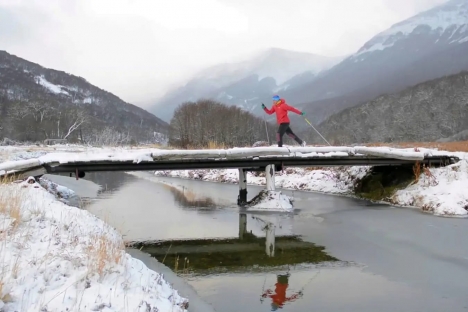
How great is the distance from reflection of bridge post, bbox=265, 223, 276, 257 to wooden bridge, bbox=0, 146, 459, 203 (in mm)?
3530

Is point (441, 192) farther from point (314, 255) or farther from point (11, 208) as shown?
point (11, 208)

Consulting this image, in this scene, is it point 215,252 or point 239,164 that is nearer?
point 215,252

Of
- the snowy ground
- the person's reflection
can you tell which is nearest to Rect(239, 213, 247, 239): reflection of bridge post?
the person's reflection

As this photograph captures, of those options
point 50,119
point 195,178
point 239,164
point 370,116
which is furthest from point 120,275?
point 50,119

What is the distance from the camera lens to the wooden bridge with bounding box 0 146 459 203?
14.1 meters

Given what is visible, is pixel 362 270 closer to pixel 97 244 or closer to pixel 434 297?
pixel 434 297

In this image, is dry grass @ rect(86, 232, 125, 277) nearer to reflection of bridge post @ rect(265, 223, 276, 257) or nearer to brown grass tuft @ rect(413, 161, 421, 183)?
reflection of bridge post @ rect(265, 223, 276, 257)

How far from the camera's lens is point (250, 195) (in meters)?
21.5

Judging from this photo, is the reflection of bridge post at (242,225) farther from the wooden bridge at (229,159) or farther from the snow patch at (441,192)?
the snow patch at (441,192)

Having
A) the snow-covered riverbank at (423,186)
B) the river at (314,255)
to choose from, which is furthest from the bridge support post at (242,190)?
the snow-covered riverbank at (423,186)

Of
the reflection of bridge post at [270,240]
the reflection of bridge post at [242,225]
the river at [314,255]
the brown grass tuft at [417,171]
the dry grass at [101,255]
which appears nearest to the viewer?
the dry grass at [101,255]

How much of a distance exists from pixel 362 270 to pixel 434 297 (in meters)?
1.58

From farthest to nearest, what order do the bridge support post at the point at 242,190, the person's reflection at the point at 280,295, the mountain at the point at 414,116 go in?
the mountain at the point at 414,116 → the bridge support post at the point at 242,190 → the person's reflection at the point at 280,295

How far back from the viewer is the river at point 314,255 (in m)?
6.23
